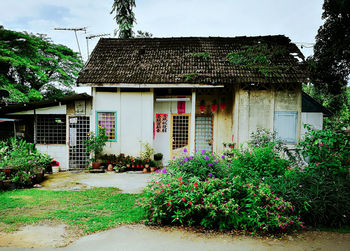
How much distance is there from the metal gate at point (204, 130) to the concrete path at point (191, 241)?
7399 millimetres

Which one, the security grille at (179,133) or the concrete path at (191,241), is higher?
the security grille at (179,133)

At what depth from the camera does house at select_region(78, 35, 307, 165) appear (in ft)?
32.3

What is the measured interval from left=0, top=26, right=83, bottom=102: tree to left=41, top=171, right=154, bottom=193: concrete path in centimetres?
813

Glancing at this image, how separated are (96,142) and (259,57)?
7938 mm

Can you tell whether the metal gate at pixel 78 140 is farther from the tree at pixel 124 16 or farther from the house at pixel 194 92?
the tree at pixel 124 16

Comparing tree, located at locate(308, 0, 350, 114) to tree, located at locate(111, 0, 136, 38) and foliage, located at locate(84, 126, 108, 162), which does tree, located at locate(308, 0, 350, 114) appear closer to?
foliage, located at locate(84, 126, 108, 162)

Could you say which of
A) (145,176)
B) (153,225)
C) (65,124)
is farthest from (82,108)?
(153,225)

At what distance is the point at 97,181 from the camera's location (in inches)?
326

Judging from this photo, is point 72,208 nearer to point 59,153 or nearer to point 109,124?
point 109,124

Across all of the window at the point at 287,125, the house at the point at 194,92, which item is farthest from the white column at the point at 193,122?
the window at the point at 287,125

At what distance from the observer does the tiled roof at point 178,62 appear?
988 cm

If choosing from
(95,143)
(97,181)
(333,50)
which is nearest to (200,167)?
(97,181)

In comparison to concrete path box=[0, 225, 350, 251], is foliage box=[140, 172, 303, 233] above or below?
above

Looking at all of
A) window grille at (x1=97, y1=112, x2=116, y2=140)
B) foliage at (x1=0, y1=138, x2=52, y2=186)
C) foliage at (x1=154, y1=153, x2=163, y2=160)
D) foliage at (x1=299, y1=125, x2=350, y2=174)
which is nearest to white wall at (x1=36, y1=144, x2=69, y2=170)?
window grille at (x1=97, y1=112, x2=116, y2=140)
